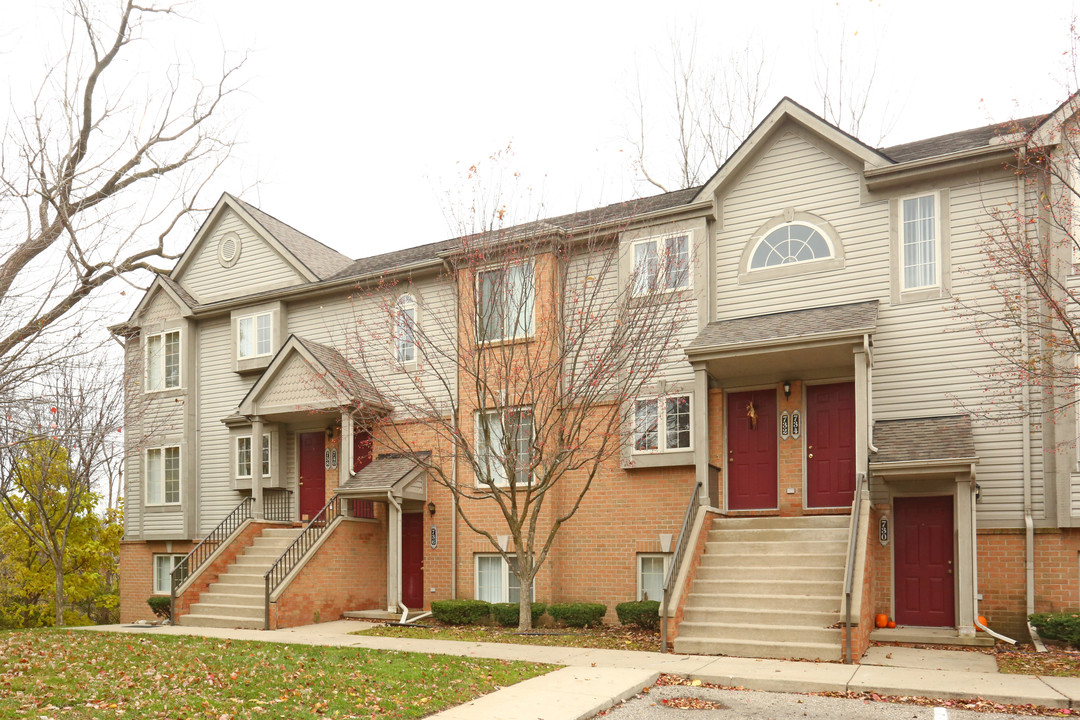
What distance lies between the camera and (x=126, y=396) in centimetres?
2364

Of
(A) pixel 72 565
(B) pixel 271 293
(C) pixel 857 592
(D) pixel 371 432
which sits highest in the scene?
(B) pixel 271 293

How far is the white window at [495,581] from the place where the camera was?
17.6 metres

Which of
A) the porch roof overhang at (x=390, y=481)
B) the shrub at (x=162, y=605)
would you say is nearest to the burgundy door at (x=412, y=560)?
the porch roof overhang at (x=390, y=481)

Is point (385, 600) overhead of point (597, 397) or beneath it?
beneath

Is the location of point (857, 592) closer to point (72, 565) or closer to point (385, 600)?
point (385, 600)

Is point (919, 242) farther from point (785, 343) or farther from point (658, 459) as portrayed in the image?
point (658, 459)

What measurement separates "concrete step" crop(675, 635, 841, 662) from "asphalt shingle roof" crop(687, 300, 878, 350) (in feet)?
15.4

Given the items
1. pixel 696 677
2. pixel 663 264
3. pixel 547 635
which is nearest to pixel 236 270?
pixel 663 264

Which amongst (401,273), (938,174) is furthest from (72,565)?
(938,174)

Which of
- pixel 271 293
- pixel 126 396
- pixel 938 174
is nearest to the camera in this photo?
pixel 938 174

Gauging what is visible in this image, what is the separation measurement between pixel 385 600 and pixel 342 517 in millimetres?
2158

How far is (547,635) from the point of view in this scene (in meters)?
14.6

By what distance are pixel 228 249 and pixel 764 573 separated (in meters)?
16.9

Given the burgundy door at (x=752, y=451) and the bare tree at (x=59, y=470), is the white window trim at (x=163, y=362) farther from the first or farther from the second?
the burgundy door at (x=752, y=451)
